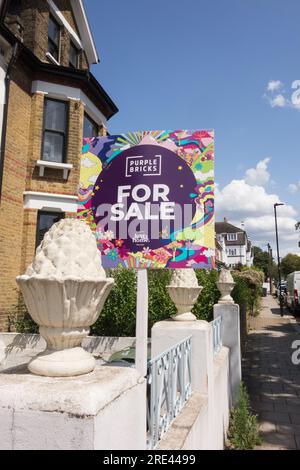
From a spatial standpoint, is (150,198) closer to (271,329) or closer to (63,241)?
(63,241)

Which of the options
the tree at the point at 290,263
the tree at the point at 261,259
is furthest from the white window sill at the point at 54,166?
the tree at the point at 261,259

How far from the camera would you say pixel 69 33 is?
493 inches

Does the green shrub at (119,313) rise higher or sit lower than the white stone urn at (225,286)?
lower

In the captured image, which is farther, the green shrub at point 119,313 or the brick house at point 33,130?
the brick house at point 33,130

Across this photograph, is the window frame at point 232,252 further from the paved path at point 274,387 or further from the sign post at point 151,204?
the sign post at point 151,204

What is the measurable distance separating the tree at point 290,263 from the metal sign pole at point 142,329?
73.8 meters

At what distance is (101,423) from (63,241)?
887 millimetres

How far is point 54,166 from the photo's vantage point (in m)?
10.0

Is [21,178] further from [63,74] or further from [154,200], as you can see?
[154,200]

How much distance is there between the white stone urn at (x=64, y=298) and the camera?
1707mm

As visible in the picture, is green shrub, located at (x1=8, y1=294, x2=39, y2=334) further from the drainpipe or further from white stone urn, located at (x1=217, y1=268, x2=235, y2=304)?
white stone urn, located at (x1=217, y1=268, x2=235, y2=304)

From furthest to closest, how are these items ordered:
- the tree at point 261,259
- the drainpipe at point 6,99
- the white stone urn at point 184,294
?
the tree at point 261,259 → the drainpipe at point 6,99 → the white stone urn at point 184,294

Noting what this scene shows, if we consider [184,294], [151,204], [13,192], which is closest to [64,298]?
[151,204]

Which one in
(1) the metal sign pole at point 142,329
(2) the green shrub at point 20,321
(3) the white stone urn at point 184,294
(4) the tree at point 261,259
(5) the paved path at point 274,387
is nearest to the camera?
(1) the metal sign pole at point 142,329
